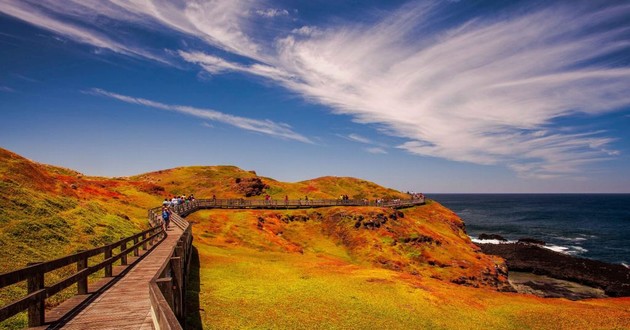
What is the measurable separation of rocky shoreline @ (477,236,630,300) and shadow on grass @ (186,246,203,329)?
151 feet

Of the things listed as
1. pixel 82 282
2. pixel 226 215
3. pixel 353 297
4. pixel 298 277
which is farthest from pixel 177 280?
pixel 226 215

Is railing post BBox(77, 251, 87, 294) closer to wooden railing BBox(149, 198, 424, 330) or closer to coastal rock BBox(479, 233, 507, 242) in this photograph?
wooden railing BBox(149, 198, 424, 330)

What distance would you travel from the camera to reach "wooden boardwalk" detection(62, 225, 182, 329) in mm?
9242

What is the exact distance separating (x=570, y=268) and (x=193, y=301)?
218 feet

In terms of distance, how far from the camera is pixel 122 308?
1060 cm

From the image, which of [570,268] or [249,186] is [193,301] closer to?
[570,268]

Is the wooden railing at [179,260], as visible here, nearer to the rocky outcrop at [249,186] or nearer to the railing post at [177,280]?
the railing post at [177,280]

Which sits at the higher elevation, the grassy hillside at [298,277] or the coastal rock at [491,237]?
the grassy hillside at [298,277]

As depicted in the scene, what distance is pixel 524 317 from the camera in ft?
74.2

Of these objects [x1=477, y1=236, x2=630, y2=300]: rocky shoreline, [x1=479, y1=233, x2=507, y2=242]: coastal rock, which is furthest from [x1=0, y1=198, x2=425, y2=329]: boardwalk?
[x1=479, y1=233, x2=507, y2=242]: coastal rock

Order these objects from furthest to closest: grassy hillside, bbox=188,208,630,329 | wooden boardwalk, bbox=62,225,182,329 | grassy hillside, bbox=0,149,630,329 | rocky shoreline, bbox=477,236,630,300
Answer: rocky shoreline, bbox=477,236,630,300 < grassy hillside, bbox=0,149,630,329 < grassy hillside, bbox=188,208,630,329 < wooden boardwalk, bbox=62,225,182,329

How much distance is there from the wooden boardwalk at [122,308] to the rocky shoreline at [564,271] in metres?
51.5

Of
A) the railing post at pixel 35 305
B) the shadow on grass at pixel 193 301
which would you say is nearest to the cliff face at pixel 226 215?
the shadow on grass at pixel 193 301

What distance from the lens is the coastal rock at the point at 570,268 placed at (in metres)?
51.9
